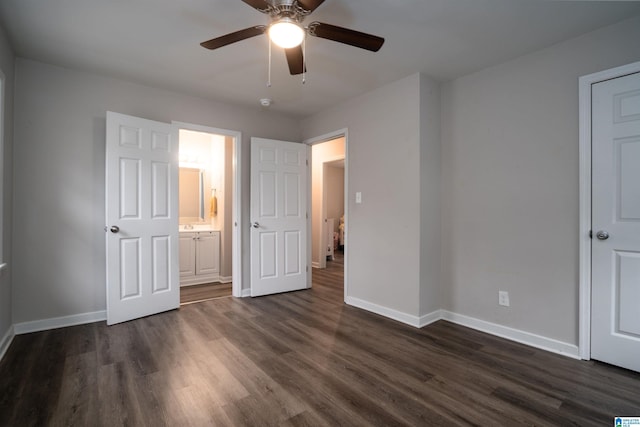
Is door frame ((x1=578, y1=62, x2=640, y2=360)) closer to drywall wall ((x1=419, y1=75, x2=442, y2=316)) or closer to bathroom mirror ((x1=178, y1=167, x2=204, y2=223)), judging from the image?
drywall wall ((x1=419, y1=75, x2=442, y2=316))

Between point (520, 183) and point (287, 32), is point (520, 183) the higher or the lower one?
the lower one

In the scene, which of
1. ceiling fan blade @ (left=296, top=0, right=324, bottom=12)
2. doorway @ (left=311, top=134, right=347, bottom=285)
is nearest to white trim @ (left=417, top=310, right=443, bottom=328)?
doorway @ (left=311, top=134, right=347, bottom=285)

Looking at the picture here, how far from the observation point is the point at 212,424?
159cm

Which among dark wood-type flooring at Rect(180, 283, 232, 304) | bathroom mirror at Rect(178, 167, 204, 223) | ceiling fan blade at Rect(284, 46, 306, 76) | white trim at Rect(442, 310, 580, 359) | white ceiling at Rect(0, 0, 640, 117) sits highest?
white ceiling at Rect(0, 0, 640, 117)

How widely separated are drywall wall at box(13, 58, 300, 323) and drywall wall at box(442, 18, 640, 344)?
3.49 meters

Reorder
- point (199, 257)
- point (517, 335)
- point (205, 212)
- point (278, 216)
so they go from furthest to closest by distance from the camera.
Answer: point (205, 212) < point (199, 257) < point (278, 216) < point (517, 335)

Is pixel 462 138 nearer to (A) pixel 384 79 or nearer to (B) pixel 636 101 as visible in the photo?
Result: (A) pixel 384 79

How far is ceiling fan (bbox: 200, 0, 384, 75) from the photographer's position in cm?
174

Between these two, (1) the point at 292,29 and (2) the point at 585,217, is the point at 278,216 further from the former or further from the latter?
(2) the point at 585,217

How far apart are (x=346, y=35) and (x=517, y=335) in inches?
108

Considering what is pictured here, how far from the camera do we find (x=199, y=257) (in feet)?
15.4

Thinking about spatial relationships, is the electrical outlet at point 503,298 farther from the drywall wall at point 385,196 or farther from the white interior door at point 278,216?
the white interior door at point 278,216

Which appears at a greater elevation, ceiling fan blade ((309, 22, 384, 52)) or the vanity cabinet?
ceiling fan blade ((309, 22, 384, 52))

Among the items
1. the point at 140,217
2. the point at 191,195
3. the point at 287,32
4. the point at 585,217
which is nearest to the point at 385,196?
the point at 585,217
